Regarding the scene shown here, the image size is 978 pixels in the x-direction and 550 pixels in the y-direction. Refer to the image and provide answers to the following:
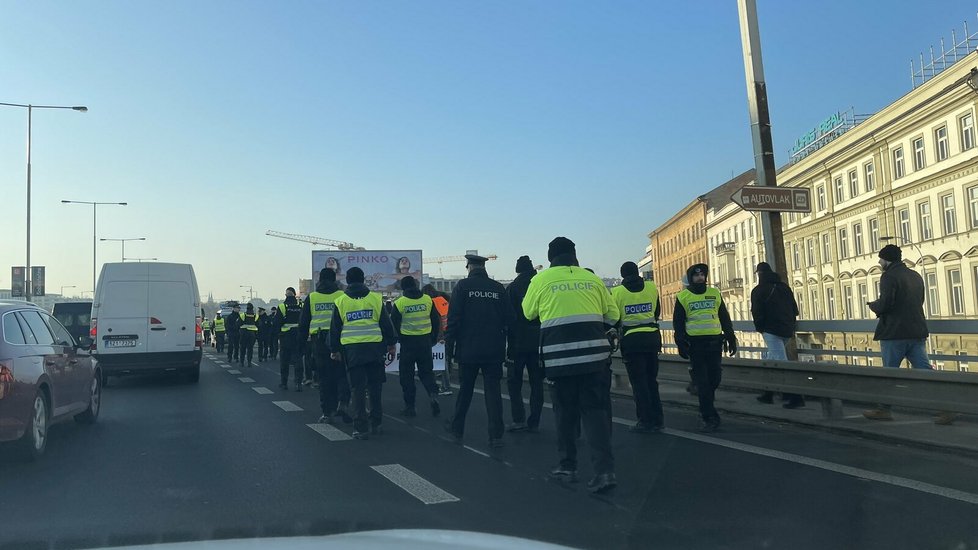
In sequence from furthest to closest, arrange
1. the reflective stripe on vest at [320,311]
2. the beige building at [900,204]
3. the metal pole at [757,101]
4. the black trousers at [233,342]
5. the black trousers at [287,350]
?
the beige building at [900,204] → the black trousers at [233,342] → the black trousers at [287,350] → the metal pole at [757,101] → the reflective stripe on vest at [320,311]

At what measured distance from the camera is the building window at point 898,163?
4388cm

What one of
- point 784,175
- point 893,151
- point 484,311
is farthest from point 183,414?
point 784,175

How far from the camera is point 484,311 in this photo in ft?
26.9

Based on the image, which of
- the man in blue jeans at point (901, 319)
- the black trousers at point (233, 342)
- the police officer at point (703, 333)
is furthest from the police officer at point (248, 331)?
the man in blue jeans at point (901, 319)

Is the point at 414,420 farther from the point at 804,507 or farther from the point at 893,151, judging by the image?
the point at 893,151

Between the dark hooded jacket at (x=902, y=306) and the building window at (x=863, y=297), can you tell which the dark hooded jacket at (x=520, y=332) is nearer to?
the dark hooded jacket at (x=902, y=306)

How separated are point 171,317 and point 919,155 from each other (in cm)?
3906

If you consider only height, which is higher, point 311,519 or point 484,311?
point 484,311

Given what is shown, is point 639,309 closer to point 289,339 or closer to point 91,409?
point 91,409

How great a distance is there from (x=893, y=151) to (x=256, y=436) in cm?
4422

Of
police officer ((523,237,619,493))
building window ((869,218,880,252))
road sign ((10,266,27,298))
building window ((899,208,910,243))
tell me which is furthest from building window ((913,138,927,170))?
road sign ((10,266,27,298))

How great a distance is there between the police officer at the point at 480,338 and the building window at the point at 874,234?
4484 cm

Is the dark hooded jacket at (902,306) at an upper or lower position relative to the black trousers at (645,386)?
upper

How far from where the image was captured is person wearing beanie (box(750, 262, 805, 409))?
34.1 ft
